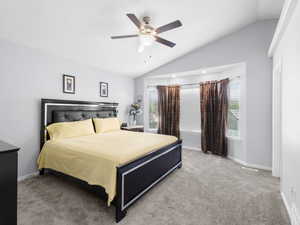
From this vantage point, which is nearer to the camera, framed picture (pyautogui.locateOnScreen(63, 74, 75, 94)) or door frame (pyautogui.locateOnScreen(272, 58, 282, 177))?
door frame (pyautogui.locateOnScreen(272, 58, 282, 177))

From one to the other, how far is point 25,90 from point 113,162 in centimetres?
233

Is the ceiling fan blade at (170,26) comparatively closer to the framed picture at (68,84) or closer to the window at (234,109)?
the framed picture at (68,84)

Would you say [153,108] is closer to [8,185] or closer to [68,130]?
[68,130]

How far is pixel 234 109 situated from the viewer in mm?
3945

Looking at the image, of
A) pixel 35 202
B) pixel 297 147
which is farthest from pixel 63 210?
pixel 297 147

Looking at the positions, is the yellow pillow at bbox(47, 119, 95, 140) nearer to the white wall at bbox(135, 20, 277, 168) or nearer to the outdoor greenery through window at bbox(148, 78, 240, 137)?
the outdoor greenery through window at bbox(148, 78, 240, 137)

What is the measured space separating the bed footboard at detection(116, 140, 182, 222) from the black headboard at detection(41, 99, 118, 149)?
214cm

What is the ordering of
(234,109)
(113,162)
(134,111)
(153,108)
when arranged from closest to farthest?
(113,162) < (234,109) < (134,111) < (153,108)

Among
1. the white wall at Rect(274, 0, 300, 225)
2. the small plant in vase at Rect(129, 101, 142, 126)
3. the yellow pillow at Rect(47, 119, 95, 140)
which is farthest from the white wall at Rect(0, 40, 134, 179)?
the white wall at Rect(274, 0, 300, 225)

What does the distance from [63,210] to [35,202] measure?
51 cm

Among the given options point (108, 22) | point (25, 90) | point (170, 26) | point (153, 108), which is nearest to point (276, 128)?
point (170, 26)

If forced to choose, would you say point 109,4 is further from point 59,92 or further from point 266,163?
point 266,163

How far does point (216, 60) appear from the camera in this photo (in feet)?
12.8

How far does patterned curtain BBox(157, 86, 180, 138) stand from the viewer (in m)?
4.85
